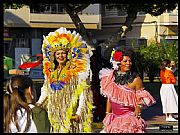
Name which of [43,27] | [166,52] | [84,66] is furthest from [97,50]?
[43,27]

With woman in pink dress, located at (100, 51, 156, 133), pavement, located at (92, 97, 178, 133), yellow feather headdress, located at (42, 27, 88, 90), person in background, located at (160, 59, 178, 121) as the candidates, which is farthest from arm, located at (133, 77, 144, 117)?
person in background, located at (160, 59, 178, 121)

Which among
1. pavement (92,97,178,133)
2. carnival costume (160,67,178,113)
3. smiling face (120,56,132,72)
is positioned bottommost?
Result: pavement (92,97,178,133)

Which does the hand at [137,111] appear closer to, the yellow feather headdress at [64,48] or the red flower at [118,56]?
the red flower at [118,56]

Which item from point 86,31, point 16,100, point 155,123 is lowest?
point 155,123

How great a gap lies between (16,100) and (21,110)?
11 cm

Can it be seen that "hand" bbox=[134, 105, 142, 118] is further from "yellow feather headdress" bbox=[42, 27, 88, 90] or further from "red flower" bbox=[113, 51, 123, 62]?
"yellow feather headdress" bbox=[42, 27, 88, 90]

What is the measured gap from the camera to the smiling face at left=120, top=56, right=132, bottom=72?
20.7 feet

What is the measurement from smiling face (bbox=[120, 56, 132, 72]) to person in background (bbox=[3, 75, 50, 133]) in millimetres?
1376

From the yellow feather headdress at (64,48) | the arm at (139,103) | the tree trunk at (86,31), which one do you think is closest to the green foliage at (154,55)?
the tree trunk at (86,31)

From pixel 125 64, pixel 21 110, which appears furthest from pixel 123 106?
pixel 21 110

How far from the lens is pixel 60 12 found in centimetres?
2858

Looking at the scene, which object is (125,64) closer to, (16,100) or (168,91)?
(16,100)

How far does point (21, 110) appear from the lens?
5242 mm

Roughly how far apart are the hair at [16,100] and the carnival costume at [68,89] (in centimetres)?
101
